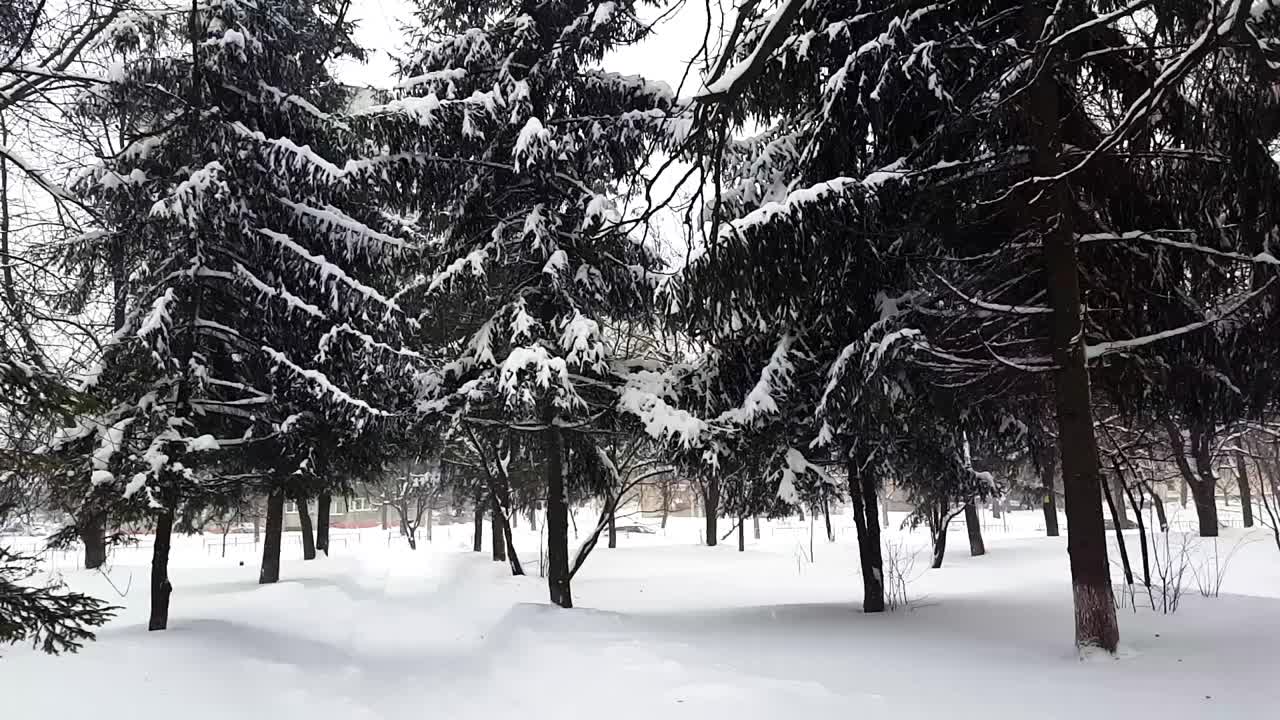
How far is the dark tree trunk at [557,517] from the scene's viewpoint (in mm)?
11109

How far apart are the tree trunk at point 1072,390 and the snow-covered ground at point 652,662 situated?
474mm

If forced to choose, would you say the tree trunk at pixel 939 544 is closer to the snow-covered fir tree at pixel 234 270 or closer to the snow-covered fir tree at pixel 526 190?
the snow-covered fir tree at pixel 526 190

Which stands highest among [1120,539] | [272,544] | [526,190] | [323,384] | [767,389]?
[526,190]

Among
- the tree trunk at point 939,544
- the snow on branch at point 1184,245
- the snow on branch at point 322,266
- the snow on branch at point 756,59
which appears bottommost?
the tree trunk at point 939,544

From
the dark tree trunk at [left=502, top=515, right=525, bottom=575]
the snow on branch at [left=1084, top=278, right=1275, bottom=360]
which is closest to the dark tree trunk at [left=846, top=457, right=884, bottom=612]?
the snow on branch at [left=1084, top=278, right=1275, bottom=360]

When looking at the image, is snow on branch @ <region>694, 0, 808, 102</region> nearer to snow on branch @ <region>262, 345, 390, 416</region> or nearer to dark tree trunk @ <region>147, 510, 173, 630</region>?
snow on branch @ <region>262, 345, 390, 416</region>

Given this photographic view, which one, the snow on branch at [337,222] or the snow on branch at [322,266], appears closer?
the snow on branch at [322,266]

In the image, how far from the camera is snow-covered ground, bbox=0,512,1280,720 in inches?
213

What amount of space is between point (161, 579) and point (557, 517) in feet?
16.4

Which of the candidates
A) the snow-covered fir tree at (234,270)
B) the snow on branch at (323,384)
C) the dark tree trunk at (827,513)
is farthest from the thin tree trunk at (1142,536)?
the snow-covered fir tree at (234,270)

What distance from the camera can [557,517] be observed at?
439 inches

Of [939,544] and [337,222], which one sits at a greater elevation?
[337,222]

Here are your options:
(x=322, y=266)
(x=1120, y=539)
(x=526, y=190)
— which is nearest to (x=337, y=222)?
(x=322, y=266)

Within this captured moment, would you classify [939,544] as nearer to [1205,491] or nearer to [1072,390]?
[1205,491]
